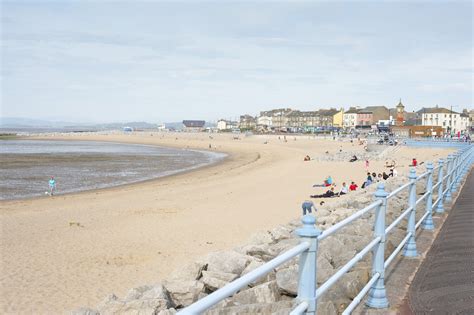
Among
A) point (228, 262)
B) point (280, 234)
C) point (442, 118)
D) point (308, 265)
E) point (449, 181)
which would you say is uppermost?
point (442, 118)

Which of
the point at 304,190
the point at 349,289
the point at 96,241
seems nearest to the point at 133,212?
the point at 96,241

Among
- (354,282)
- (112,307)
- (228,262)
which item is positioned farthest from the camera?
(228,262)

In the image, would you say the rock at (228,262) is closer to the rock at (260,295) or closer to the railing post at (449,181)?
the rock at (260,295)

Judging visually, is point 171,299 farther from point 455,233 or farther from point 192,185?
point 192,185

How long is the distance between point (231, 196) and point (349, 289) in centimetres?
1970

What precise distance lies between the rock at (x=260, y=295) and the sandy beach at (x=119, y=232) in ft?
17.7

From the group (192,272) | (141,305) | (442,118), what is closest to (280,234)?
(192,272)

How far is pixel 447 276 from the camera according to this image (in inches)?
221

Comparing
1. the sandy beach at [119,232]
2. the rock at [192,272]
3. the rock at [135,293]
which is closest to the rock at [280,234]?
the rock at [192,272]

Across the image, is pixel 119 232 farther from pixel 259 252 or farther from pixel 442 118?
pixel 442 118

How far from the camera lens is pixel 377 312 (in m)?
4.57

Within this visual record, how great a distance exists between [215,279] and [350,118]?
147351mm

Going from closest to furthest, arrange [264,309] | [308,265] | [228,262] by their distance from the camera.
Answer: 1. [308,265]
2. [264,309]
3. [228,262]

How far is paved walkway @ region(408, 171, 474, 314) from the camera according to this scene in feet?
15.3
